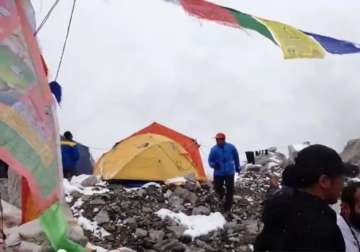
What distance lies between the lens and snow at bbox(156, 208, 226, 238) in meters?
10.0

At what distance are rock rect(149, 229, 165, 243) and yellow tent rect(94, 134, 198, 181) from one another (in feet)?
12.0

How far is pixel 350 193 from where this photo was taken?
362 centimetres

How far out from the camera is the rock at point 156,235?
30.7 ft

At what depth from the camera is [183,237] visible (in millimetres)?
9633

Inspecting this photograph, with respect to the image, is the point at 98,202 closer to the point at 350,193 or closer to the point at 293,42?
the point at 293,42

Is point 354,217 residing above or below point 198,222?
above

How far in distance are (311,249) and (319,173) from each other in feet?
1.25

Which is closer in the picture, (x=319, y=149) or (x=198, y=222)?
(x=319, y=149)

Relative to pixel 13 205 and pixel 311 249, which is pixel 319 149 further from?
pixel 13 205

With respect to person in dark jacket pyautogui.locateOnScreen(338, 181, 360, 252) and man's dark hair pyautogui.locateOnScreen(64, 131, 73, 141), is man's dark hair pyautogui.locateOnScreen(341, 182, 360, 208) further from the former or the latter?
man's dark hair pyautogui.locateOnScreen(64, 131, 73, 141)

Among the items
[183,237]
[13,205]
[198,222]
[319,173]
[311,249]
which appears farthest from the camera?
[198,222]

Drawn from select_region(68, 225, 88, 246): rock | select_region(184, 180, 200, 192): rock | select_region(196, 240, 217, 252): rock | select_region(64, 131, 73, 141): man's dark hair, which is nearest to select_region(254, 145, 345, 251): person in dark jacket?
select_region(68, 225, 88, 246): rock

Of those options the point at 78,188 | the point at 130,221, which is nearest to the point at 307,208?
the point at 130,221

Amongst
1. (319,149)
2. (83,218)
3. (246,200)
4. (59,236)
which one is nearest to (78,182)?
(83,218)
